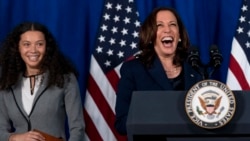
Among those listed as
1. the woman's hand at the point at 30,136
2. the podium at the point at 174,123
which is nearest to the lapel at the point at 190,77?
the woman's hand at the point at 30,136

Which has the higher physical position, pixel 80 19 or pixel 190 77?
pixel 80 19

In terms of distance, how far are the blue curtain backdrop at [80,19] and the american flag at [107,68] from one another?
0.04 meters

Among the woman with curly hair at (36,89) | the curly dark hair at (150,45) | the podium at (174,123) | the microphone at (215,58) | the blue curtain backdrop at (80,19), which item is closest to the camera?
the podium at (174,123)

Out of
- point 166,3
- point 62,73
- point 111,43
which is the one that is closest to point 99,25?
point 111,43

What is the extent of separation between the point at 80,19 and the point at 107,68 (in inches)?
11.8

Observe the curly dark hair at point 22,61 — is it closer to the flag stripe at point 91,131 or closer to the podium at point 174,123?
the flag stripe at point 91,131

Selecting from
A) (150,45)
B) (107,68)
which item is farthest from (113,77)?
(150,45)

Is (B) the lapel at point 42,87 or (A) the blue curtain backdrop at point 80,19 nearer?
(B) the lapel at point 42,87

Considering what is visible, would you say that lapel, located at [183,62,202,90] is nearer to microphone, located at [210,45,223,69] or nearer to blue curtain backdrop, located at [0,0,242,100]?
microphone, located at [210,45,223,69]

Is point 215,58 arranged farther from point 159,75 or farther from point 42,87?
point 42,87

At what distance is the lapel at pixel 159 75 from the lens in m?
2.06

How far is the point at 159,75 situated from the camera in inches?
81.8

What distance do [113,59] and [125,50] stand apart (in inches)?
3.2

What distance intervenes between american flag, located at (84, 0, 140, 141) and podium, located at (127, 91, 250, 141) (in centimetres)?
175
